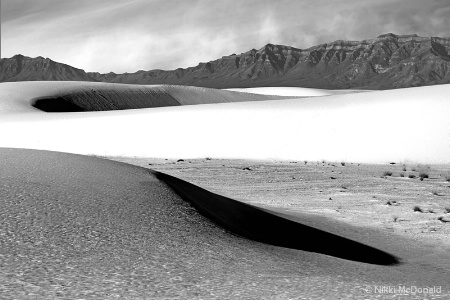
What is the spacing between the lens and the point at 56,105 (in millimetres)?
74250

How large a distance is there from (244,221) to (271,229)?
54 cm

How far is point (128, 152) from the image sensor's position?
35312 mm

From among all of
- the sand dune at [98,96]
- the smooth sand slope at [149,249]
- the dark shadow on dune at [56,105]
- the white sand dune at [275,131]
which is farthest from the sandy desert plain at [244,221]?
the sand dune at [98,96]

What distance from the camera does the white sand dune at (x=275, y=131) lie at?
2952 cm

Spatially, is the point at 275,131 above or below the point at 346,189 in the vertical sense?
above

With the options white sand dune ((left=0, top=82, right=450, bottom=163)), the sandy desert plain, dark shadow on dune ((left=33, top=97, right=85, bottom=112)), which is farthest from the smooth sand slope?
dark shadow on dune ((left=33, top=97, right=85, bottom=112))

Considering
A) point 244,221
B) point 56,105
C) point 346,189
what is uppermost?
point 56,105

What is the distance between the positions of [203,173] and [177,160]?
22.9ft

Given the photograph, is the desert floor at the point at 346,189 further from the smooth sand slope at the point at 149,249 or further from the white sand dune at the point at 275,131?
the white sand dune at the point at 275,131

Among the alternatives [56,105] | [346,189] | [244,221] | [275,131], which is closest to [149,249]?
[244,221]

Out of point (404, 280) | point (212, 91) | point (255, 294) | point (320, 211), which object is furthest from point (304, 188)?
point (212, 91)

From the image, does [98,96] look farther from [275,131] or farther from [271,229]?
[271,229]

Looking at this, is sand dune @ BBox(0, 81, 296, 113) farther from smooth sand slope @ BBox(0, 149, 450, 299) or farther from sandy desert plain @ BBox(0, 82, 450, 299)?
smooth sand slope @ BBox(0, 149, 450, 299)

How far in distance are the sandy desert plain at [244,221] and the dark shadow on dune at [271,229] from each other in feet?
0.19
